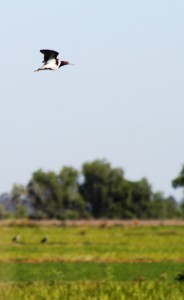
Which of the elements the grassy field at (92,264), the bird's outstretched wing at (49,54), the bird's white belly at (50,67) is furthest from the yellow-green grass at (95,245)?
the bird's white belly at (50,67)

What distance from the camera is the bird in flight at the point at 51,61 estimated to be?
29.5 feet

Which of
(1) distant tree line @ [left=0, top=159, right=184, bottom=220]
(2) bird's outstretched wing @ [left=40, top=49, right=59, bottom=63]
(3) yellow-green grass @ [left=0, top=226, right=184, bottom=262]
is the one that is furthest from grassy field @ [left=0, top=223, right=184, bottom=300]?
(1) distant tree line @ [left=0, top=159, right=184, bottom=220]

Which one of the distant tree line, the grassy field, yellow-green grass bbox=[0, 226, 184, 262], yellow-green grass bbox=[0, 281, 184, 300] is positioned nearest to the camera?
yellow-green grass bbox=[0, 281, 184, 300]

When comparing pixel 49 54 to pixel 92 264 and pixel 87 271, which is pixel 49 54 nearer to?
pixel 87 271

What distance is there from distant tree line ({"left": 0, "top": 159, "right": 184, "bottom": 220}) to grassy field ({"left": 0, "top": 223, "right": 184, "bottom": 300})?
33130mm

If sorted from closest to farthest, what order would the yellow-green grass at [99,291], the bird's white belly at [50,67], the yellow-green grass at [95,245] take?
the bird's white belly at [50,67], the yellow-green grass at [99,291], the yellow-green grass at [95,245]

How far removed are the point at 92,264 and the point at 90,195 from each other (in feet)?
195

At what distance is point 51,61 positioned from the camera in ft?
30.1

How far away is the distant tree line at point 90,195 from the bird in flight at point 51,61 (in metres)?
75.9

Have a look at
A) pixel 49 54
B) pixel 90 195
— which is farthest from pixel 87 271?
pixel 90 195

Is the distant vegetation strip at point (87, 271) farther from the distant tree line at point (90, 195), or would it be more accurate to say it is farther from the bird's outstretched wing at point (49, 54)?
the distant tree line at point (90, 195)

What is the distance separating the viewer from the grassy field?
1667cm

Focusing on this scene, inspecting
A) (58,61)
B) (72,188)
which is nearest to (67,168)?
(72,188)

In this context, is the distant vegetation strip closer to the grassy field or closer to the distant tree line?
the grassy field
